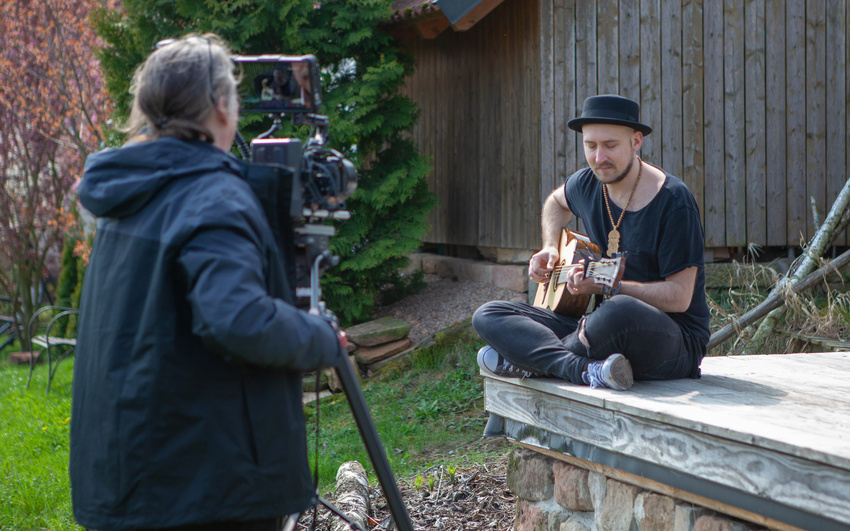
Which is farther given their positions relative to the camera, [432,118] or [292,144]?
[432,118]

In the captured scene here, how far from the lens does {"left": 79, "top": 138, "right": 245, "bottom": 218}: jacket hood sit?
160 cm

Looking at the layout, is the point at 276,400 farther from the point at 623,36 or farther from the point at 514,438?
the point at 623,36

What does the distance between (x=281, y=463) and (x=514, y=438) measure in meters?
1.87

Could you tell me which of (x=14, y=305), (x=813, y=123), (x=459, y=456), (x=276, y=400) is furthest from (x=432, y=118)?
(x=276, y=400)

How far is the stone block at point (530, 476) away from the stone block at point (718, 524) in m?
0.86

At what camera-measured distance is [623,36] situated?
6.28 metres

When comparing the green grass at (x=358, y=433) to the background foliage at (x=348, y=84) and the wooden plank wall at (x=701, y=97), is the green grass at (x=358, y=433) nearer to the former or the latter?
the background foliage at (x=348, y=84)

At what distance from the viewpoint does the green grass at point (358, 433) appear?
4.10 m

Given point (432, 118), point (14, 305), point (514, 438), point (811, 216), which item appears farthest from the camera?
point (14, 305)

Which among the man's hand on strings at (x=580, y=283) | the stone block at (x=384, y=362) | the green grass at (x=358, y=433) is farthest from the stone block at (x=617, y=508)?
the stone block at (x=384, y=362)

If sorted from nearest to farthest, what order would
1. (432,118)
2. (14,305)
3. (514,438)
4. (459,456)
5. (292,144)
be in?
(292,144) → (514,438) → (459,456) → (432,118) → (14,305)

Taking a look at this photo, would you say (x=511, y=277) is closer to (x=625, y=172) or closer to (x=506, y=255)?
(x=506, y=255)

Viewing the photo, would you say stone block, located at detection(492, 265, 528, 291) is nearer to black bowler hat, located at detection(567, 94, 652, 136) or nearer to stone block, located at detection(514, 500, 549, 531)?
stone block, located at detection(514, 500, 549, 531)

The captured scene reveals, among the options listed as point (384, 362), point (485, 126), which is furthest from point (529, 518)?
point (485, 126)
